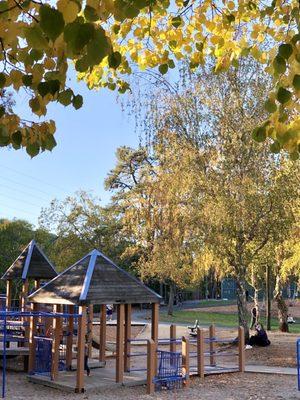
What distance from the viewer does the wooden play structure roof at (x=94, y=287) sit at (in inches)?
483

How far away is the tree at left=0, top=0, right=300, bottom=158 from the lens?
94.3 inches

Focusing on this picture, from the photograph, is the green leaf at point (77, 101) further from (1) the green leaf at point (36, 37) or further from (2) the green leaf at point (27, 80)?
(1) the green leaf at point (36, 37)

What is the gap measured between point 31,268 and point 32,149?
14.4 m

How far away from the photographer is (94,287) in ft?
41.0

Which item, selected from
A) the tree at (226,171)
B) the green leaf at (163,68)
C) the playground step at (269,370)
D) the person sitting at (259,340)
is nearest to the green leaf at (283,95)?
the green leaf at (163,68)

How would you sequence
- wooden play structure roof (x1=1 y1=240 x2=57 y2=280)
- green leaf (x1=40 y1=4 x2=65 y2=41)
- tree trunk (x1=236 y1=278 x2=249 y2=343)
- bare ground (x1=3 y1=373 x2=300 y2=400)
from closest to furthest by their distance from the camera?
green leaf (x1=40 y1=4 x2=65 y2=41) → bare ground (x1=3 y1=373 x2=300 y2=400) → wooden play structure roof (x1=1 y1=240 x2=57 y2=280) → tree trunk (x1=236 y1=278 x2=249 y2=343)

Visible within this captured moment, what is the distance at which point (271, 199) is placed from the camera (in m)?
18.1

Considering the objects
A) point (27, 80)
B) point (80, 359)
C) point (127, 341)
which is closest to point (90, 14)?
point (27, 80)

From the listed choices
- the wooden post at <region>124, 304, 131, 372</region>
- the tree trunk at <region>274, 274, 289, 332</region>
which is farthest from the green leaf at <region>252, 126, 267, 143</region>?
the tree trunk at <region>274, 274, 289, 332</region>

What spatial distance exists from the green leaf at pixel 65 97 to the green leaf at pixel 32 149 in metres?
0.53

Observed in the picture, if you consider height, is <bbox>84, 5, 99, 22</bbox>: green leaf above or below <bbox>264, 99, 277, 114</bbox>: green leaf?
above

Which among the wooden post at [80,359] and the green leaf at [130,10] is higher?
the green leaf at [130,10]

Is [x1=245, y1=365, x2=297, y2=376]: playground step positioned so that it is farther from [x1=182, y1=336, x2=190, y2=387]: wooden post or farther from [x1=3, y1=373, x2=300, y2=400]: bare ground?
[x1=182, y1=336, x2=190, y2=387]: wooden post

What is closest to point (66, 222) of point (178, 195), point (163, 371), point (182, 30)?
point (178, 195)
